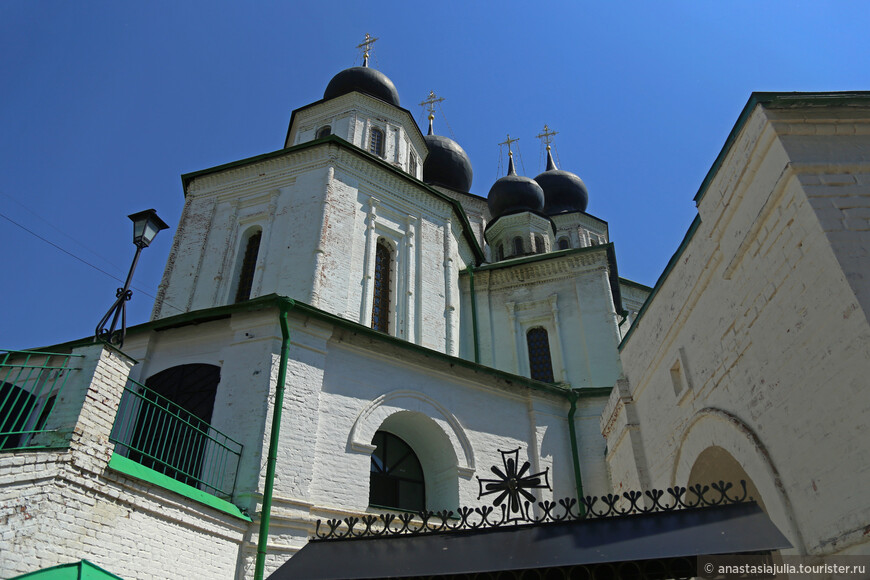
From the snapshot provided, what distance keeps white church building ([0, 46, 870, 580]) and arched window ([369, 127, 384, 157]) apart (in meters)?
0.06

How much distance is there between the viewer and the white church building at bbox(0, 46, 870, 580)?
4586 millimetres

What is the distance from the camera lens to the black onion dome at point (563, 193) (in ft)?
93.2

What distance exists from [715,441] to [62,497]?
581 cm

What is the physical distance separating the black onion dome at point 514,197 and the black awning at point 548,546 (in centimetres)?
1900

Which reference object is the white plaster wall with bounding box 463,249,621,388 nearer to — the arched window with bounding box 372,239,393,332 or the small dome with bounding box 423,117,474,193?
the arched window with bounding box 372,239,393,332

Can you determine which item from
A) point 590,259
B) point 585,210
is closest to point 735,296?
point 590,259

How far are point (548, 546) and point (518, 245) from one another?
1812 cm

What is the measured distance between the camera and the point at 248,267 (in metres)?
14.2

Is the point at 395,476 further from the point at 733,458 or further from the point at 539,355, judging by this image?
the point at 539,355

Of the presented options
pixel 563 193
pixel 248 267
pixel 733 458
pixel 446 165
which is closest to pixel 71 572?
pixel 733 458

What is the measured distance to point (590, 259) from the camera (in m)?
17.1

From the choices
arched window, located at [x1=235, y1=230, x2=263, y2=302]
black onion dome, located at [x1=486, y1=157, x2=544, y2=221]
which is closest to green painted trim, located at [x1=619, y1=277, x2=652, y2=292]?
black onion dome, located at [x1=486, y1=157, x2=544, y2=221]

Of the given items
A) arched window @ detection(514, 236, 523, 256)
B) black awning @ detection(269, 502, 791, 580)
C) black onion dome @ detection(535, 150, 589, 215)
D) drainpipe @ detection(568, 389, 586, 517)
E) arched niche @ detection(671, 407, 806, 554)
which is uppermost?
black onion dome @ detection(535, 150, 589, 215)

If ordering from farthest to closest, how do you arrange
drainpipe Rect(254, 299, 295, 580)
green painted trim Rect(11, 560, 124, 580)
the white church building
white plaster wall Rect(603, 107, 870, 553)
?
drainpipe Rect(254, 299, 295, 580) < green painted trim Rect(11, 560, 124, 580) < the white church building < white plaster wall Rect(603, 107, 870, 553)
